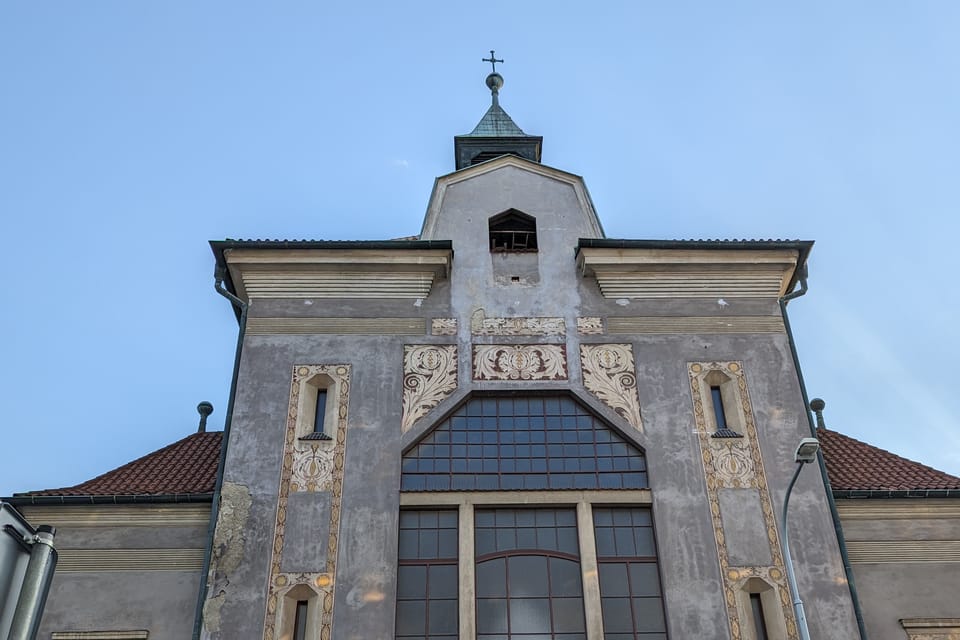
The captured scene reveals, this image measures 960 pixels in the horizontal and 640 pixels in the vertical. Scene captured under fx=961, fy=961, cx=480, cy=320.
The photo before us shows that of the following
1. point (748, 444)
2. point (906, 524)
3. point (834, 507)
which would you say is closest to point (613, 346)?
point (748, 444)

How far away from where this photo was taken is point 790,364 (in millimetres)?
18375

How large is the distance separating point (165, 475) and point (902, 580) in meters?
13.4

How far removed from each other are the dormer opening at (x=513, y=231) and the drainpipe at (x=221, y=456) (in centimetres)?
538

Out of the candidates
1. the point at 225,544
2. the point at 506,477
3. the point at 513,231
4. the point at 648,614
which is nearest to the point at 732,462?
the point at 648,614

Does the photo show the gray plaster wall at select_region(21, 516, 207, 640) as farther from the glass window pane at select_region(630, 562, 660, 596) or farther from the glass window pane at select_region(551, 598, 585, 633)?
the glass window pane at select_region(630, 562, 660, 596)

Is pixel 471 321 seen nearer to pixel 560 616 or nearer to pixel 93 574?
pixel 560 616

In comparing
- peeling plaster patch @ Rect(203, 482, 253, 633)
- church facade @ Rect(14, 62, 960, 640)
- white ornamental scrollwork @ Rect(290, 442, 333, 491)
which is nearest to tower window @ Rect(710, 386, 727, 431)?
church facade @ Rect(14, 62, 960, 640)

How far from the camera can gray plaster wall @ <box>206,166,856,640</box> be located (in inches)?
609

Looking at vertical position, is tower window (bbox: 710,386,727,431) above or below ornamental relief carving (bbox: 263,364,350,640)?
above

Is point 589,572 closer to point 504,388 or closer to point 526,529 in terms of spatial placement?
point 526,529

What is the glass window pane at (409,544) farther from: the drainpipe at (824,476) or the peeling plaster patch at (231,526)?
the drainpipe at (824,476)

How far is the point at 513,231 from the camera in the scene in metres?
20.5

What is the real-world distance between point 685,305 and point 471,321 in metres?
4.26

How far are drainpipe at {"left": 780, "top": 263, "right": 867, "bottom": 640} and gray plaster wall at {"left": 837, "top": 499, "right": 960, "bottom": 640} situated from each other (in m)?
0.37
